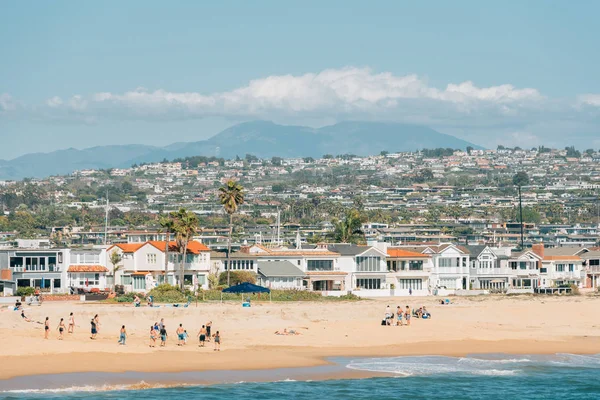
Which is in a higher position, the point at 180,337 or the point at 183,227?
the point at 183,227

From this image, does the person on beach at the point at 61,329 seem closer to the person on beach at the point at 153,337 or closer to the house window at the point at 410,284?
the person on beach at the point at 153,337

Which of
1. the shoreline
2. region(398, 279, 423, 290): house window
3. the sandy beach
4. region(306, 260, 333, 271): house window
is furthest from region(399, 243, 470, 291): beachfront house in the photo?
the shoreline

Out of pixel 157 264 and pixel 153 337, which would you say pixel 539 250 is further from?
pixel 153 337

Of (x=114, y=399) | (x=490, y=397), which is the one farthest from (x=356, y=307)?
(x=114, y=399)

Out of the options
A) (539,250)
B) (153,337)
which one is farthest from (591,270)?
(153,337)

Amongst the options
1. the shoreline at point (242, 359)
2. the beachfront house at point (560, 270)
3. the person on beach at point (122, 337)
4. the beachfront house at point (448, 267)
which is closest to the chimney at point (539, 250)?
the beachfront house at point (560, 270)

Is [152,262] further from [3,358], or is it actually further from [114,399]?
[114,399]
